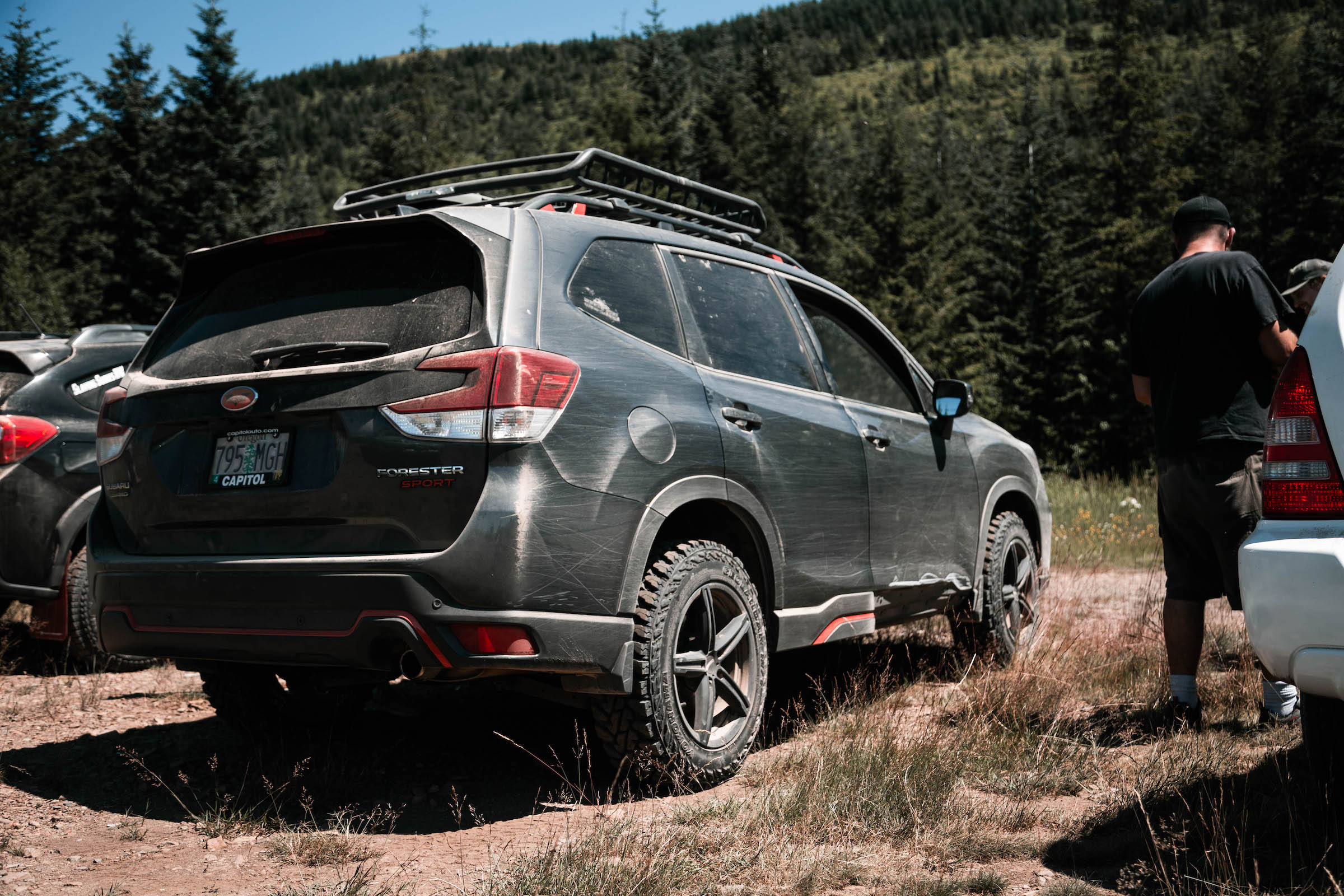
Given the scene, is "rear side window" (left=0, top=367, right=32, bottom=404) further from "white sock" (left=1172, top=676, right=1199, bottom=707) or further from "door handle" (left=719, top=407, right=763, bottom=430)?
"white sock" (left=1172, top=676, right=1199, bottom=707)

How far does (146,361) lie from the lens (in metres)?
3.77

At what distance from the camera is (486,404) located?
9.86 ft

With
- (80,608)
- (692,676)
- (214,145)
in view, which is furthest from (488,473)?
(214,145)

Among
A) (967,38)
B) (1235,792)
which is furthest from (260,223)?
(967,38)

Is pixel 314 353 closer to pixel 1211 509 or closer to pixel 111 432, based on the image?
pixel 111 432

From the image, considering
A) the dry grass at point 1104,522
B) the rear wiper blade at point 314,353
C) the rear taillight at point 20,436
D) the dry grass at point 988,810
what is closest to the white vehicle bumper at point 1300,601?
the dry grass at point 988,810

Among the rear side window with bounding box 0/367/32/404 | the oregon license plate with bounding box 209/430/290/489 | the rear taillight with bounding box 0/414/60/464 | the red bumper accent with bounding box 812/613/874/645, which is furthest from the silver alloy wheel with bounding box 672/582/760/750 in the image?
the rear side window with bounding box 0/367/32/404

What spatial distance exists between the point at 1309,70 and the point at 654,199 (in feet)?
149

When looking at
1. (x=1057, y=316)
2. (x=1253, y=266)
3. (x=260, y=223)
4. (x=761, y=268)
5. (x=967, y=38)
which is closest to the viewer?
(x=1253, y=266)

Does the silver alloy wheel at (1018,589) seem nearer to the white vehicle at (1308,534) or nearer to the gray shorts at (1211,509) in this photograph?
the gray shorts at (1211,509)

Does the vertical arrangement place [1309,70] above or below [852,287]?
above

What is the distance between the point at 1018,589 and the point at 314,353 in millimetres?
4110

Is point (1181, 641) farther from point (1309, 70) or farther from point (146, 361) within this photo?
point (1309, 70)

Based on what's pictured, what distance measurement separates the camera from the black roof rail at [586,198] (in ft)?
13.1
